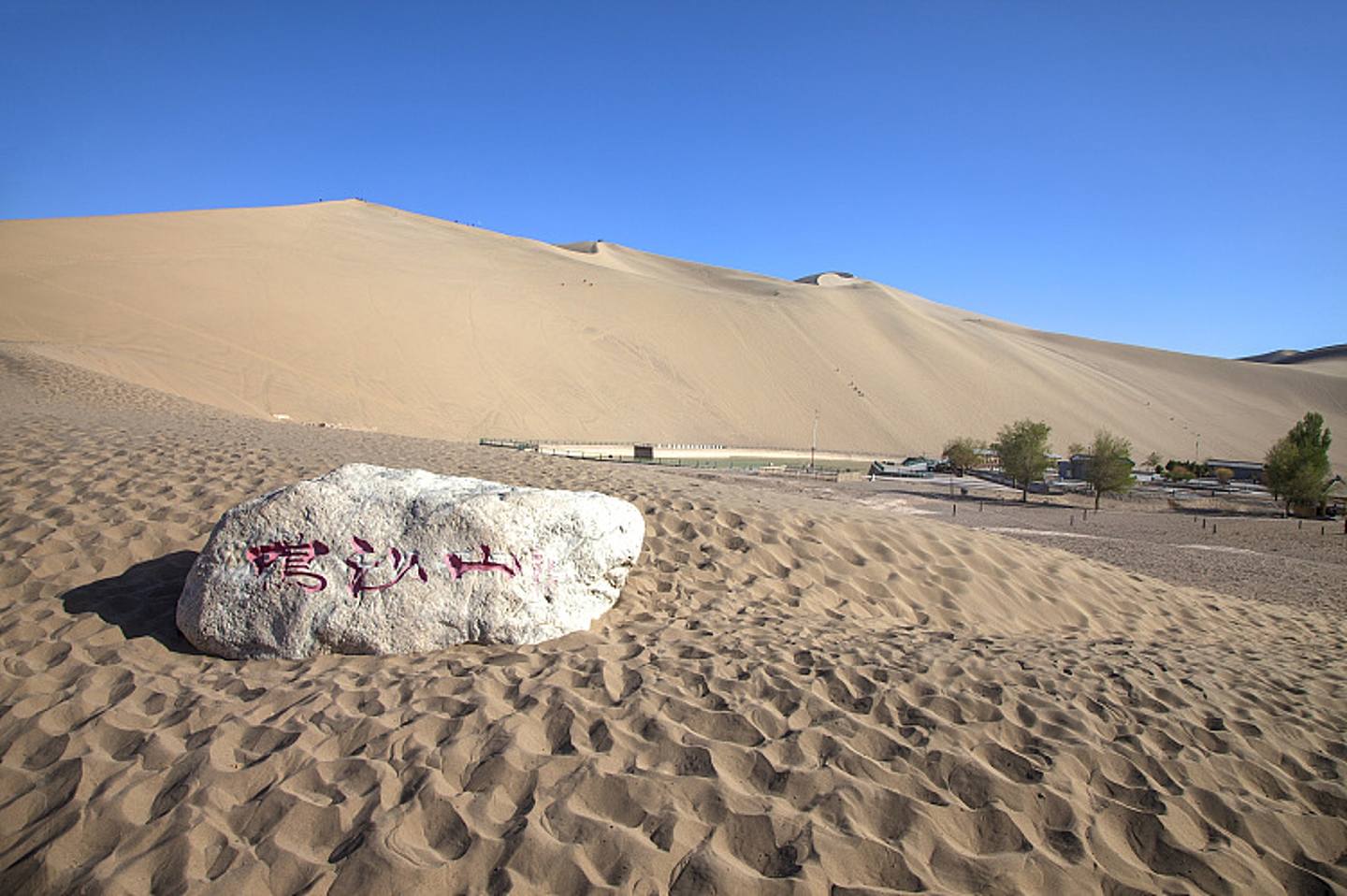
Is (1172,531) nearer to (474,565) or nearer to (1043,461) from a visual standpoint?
(1043,461)

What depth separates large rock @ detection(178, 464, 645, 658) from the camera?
4316mm

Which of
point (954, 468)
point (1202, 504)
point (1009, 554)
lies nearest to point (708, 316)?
point (954, 468)

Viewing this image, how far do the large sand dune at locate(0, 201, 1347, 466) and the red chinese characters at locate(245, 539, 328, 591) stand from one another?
2225cm

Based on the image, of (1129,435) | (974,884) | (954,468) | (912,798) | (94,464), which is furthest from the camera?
(1129,435)

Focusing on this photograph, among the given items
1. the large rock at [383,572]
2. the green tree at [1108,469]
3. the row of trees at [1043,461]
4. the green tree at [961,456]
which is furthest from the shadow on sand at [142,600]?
the green tree at [961,456]

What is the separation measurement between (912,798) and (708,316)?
59497 mm

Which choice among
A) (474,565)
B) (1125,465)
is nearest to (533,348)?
(1125,465)

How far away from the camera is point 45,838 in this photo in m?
2.84

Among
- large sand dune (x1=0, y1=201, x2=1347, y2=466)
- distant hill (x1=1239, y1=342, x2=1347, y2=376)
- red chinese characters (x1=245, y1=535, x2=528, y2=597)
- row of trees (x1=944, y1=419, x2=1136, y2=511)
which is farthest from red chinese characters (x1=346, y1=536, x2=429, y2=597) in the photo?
distant hill (x1=1239, y1=342, x2=1347, y2=376)

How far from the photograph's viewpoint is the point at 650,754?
332 cm

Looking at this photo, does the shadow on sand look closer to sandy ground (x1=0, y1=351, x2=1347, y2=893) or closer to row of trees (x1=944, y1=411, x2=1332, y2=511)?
sandy ground (x1=0, y1=351, x2=1347, y2=893)

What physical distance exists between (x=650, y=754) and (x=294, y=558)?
8.17ft

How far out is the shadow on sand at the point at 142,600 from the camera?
14.8ft

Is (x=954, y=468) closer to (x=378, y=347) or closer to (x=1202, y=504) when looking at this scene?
(x=1202, y=504)
